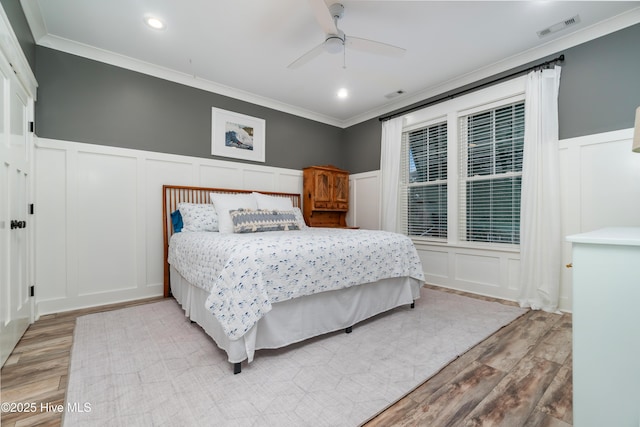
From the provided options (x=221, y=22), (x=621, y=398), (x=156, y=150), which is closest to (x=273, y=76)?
(x=221, y=22)

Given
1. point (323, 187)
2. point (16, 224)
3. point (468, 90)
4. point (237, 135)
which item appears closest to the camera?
point (16, 224)

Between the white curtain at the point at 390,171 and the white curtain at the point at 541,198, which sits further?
the white curtain at the point at 390,171

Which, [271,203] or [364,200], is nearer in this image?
[271,203]

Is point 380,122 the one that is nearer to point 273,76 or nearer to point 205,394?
point 273,76

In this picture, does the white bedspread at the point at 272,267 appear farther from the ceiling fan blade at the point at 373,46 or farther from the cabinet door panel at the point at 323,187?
the cabinet door panel at the point at 323,187

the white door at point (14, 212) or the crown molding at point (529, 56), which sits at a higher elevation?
the crown molding at point (529, 56)

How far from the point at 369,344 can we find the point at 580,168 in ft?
8.75

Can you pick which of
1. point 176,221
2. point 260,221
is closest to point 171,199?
point 176,221

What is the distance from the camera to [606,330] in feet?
3.52

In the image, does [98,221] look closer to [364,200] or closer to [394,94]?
[364,200]

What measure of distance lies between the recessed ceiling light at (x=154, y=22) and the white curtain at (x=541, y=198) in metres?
3.74

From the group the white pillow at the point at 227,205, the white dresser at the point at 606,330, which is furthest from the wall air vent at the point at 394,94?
the white dresser at the point at 606,330

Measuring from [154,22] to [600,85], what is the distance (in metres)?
4.19

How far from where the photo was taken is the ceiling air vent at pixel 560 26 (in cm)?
253
